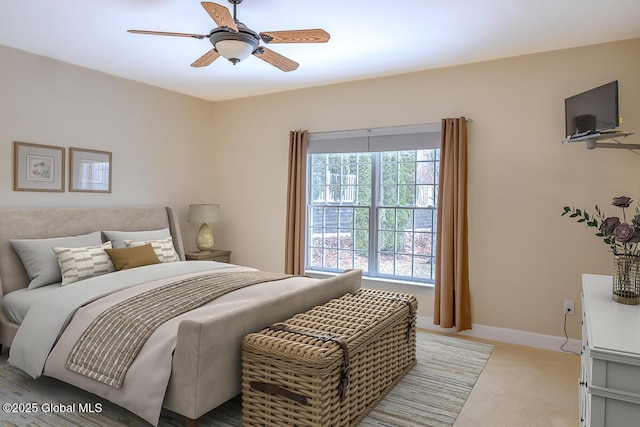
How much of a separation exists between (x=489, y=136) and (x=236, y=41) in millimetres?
2515

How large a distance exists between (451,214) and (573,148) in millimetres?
1145

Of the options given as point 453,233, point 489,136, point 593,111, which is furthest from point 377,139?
point 593,111

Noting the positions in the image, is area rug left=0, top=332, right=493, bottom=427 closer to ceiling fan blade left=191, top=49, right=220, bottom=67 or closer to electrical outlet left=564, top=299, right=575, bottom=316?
electrical outlet left=564, top=299, right=575, bottom=316

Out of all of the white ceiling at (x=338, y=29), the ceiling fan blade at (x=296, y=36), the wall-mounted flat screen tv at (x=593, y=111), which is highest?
the white ceiling at (x=338, y=29)

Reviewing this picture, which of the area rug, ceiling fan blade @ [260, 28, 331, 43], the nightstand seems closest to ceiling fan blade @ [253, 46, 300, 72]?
ceiling fan blade @ [260, 28, 331, 43]

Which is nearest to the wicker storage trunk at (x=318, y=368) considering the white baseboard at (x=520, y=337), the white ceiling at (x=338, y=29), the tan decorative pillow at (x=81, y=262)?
the white baseboard at (x=520, y=337)

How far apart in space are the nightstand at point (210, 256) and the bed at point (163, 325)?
3.04ft

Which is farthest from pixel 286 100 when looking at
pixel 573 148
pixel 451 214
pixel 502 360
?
pixel 502 360

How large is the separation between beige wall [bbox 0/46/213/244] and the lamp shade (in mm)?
319

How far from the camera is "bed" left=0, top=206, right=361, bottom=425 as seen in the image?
2.16m

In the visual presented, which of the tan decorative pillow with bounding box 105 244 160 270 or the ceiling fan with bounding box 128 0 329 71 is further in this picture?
the tan decorative pillow with bounding box 105 244 160 270

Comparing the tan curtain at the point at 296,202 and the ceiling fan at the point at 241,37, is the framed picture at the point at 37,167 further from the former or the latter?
the tan curtain at the point at 296,202

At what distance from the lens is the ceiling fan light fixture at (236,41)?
2547 mm

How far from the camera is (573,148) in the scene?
3588 millimetres
